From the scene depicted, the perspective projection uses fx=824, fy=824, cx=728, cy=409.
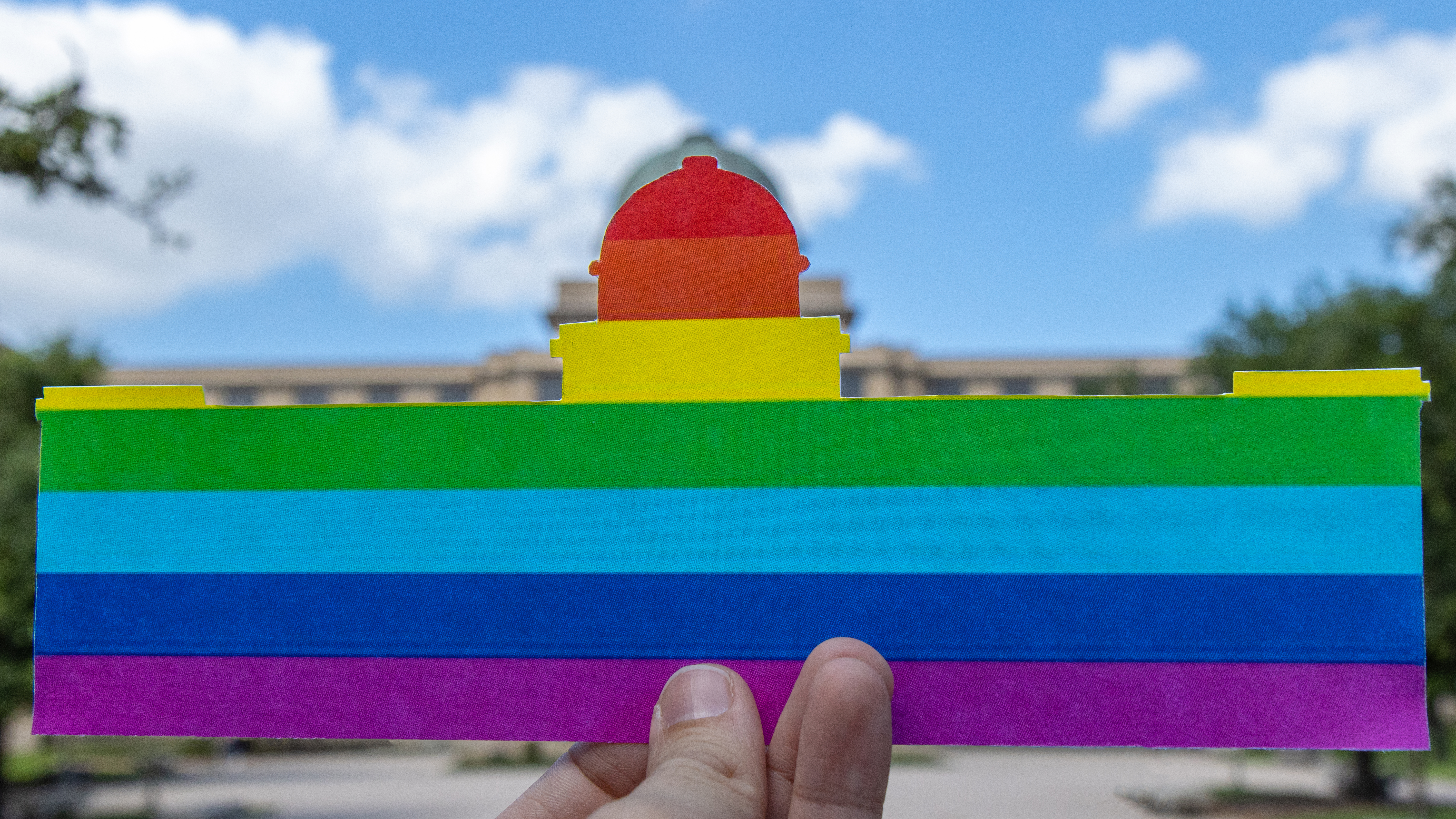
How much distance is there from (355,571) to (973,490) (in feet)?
3.71

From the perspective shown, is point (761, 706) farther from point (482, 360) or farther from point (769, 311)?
point (482, 360)

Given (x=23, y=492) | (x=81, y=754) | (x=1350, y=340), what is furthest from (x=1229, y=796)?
(x=81, y=754)

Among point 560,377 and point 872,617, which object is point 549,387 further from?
point 872,617

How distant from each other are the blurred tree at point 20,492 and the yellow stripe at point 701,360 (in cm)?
1151

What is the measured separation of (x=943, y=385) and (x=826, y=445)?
420 inches

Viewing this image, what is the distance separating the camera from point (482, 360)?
25547mm

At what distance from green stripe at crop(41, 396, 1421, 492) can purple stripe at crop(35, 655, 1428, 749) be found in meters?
0.33

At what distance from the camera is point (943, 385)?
1173cm

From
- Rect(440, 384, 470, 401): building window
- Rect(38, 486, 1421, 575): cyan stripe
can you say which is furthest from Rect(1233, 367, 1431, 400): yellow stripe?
Rect(440, 384, 470, 401): building window

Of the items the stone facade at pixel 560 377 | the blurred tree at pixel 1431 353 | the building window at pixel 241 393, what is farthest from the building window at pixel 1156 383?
the building window at pixel 241 393

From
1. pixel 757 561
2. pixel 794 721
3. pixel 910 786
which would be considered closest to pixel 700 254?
pixel 757 561

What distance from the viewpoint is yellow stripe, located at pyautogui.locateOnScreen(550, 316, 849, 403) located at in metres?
1.52

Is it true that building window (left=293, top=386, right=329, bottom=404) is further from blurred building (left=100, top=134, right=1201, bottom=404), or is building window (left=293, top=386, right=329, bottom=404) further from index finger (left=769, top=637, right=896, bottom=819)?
index finger (left=769, top=637, right=896, bottom=819)

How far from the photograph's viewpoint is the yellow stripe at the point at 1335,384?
1447mm
